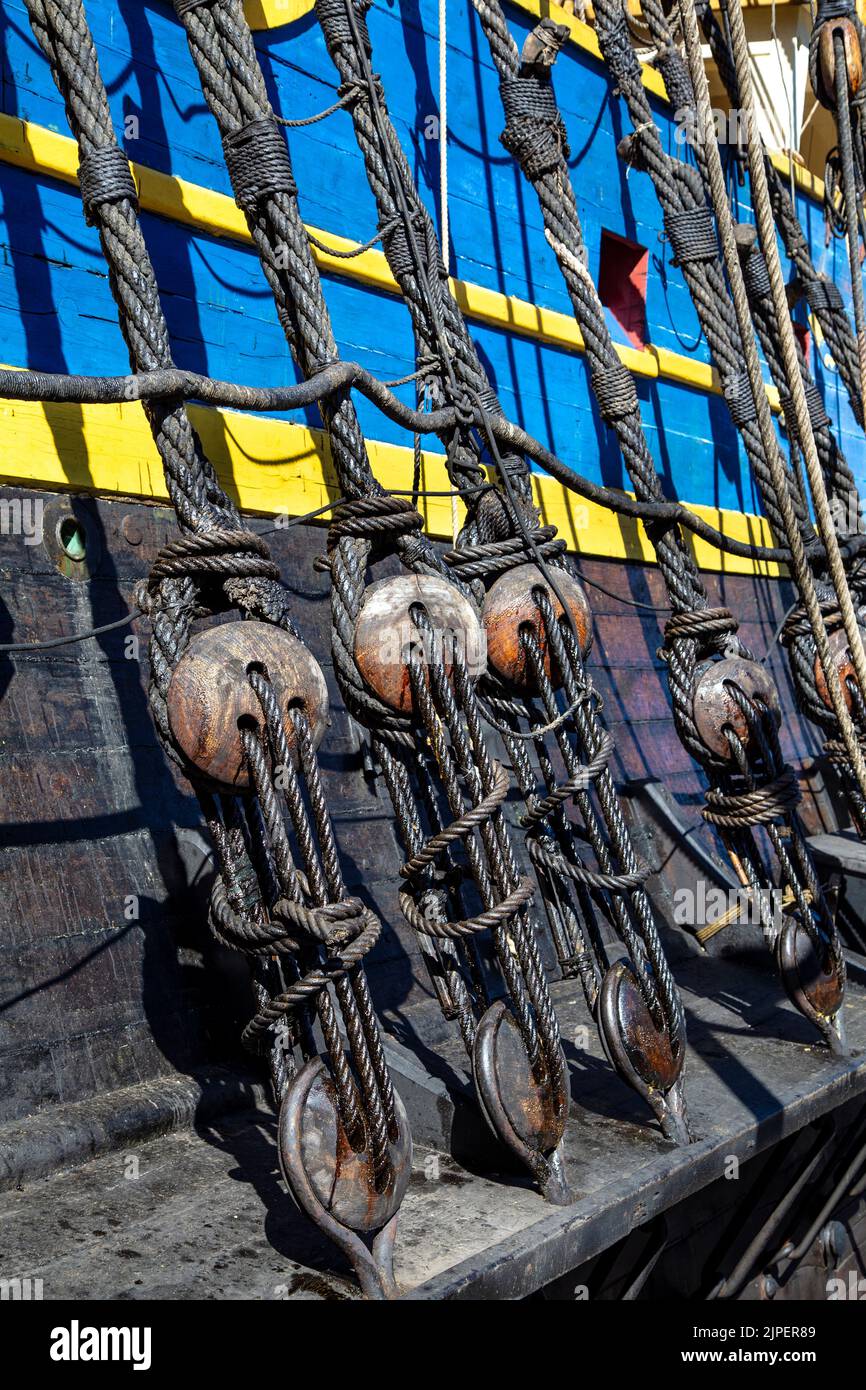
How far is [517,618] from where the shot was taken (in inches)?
137

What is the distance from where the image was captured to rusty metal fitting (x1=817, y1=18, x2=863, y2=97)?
494 cm

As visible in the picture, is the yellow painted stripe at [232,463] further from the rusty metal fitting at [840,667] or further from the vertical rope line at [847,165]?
the vertical rope line at [847,165]

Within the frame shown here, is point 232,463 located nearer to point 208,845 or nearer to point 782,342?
point 208,845

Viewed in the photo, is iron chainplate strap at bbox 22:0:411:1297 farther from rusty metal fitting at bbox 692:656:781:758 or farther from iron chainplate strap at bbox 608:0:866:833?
iron chainplate strap at bbox 608:0:866:833

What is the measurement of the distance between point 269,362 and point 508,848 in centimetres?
263

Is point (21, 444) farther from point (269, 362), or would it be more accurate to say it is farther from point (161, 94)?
point (161, 94)

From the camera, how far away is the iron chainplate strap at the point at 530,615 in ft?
11.0

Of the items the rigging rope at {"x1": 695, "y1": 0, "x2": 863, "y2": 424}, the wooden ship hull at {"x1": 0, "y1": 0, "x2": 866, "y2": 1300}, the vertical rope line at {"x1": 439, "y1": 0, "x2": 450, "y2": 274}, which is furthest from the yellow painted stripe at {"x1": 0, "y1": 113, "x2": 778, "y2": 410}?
the rigging rope at {"x1": 695, "y1": 0, "x2": 863, "y2": 424}

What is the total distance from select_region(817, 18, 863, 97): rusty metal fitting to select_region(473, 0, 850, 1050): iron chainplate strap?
4.34ft

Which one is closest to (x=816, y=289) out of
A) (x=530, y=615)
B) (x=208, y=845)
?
(x=530, y=615)

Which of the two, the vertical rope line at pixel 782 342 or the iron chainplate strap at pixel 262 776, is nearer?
the iron chainplate strap at pixel 262 776

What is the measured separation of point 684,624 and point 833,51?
2505 mm

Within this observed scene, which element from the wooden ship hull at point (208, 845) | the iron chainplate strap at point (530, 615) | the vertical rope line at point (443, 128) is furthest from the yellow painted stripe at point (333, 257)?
the iron chainplate strap at point (530, 615)

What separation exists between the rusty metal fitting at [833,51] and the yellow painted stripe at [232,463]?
2.13 metres
